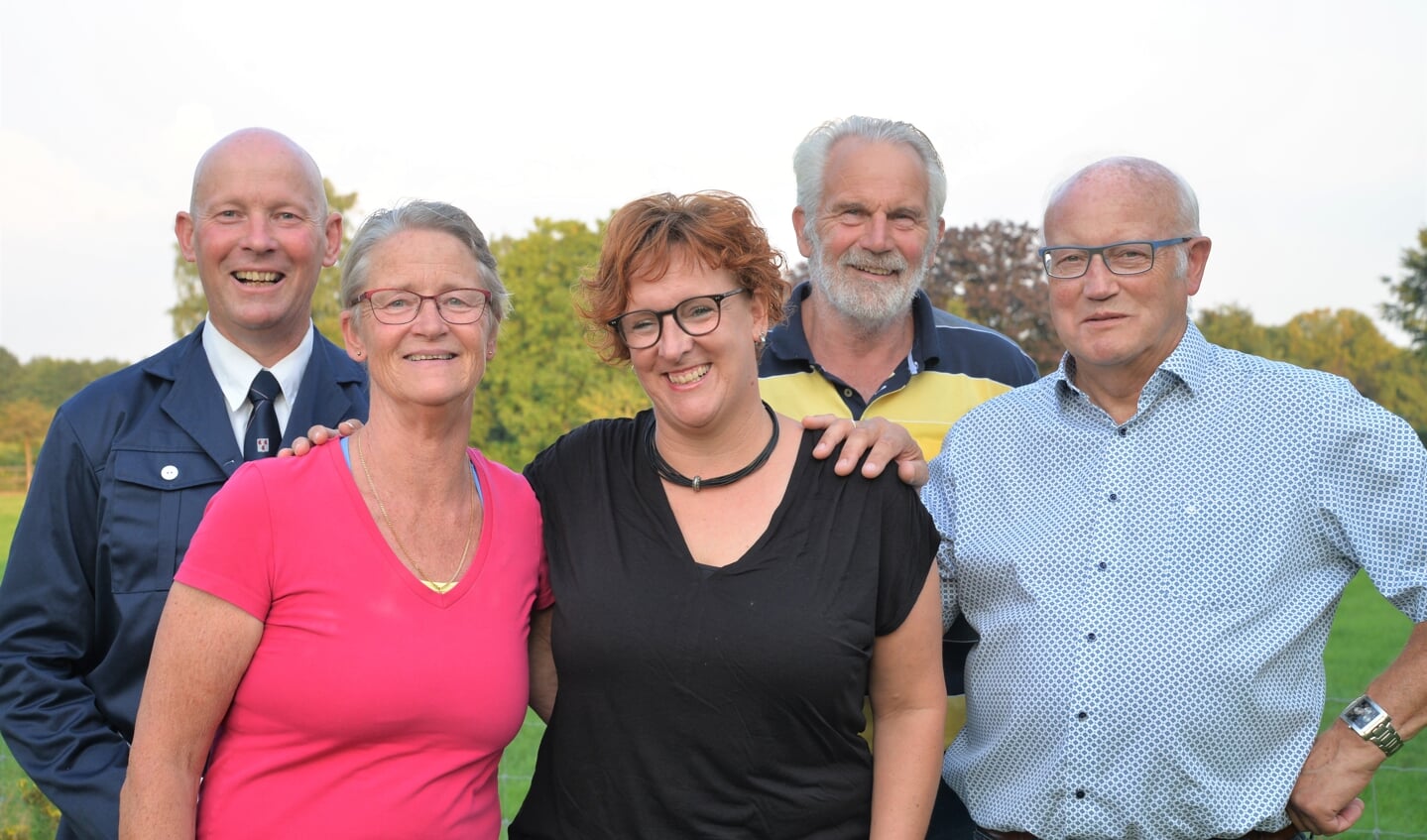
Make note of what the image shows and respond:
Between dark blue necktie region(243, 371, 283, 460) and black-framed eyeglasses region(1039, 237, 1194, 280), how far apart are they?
2.25 metres

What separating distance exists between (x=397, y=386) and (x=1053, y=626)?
1775 mm

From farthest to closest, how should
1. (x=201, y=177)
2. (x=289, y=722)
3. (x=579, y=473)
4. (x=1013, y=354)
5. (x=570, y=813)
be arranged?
1. (x=1013, y=354)
2. (x=201, y=177)
3. (x=579, y=473)
4. (x=570, y=813)
5. (x=289, y=722)

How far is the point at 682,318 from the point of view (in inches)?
116

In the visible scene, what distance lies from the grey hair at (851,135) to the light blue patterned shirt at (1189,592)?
133cm

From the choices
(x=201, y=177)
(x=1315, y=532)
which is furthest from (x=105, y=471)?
(x=1315, y=532)

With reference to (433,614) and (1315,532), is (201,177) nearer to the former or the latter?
(433,614)

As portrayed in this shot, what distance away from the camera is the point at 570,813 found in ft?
9.49

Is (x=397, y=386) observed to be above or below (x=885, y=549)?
above

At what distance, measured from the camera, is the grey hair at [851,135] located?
432cm

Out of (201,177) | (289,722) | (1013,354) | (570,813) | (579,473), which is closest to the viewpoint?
(289,722)

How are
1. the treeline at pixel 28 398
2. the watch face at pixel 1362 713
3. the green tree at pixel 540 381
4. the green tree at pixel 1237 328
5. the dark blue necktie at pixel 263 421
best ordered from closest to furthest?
the watch face at pixel 1362 713 < the dark blue necktie at pixel 263 421 < the treeline at pixel 28 398 < the green tree at pixel 540 381 < the green tree at pixel 1237 328

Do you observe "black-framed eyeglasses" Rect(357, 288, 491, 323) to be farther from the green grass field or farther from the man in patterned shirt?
the green grass field

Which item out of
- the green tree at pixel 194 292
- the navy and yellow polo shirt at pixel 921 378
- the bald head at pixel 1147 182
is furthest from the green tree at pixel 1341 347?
the bald head at pixel 1147 182

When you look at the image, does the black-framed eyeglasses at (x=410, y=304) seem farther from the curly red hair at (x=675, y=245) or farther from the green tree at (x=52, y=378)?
the green tree at (x=52, y=378)
